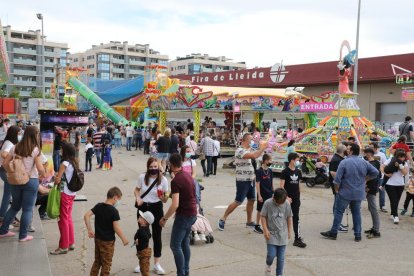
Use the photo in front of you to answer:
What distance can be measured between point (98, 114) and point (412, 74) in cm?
2652

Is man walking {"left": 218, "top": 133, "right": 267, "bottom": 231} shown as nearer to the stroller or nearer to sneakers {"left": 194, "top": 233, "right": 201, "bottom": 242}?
sneakers {"left": 194, "top": 233, "right": 201, "bottom": 242}

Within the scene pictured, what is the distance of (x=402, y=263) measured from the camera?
248 inches

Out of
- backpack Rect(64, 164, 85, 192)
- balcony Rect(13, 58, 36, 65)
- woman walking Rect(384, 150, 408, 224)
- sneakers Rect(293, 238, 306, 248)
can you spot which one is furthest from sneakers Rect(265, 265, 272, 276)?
balcony Rect(13, 58, 36, 65)

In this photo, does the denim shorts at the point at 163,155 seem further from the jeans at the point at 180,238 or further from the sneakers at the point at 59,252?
the jeans at the point at 180,238

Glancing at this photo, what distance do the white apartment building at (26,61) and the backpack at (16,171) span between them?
→ 83.6m

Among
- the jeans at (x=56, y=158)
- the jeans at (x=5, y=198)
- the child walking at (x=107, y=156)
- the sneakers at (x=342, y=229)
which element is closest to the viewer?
the jeans at (x=5, y=198)

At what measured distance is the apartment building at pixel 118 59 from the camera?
346 feet

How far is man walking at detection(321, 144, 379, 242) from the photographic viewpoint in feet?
24.0

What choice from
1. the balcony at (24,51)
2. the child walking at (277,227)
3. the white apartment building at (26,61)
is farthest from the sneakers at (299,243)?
the balcony at (24,51)

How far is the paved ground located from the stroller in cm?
318

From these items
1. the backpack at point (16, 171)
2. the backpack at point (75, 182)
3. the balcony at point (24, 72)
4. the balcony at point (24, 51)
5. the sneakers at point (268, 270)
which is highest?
the balcony at point (24, 51)

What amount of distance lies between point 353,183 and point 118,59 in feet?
344

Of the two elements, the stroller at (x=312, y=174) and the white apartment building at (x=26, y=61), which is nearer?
the stroller at (x=312, y=174)

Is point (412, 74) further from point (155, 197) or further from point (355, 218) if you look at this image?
point (155, 197)
